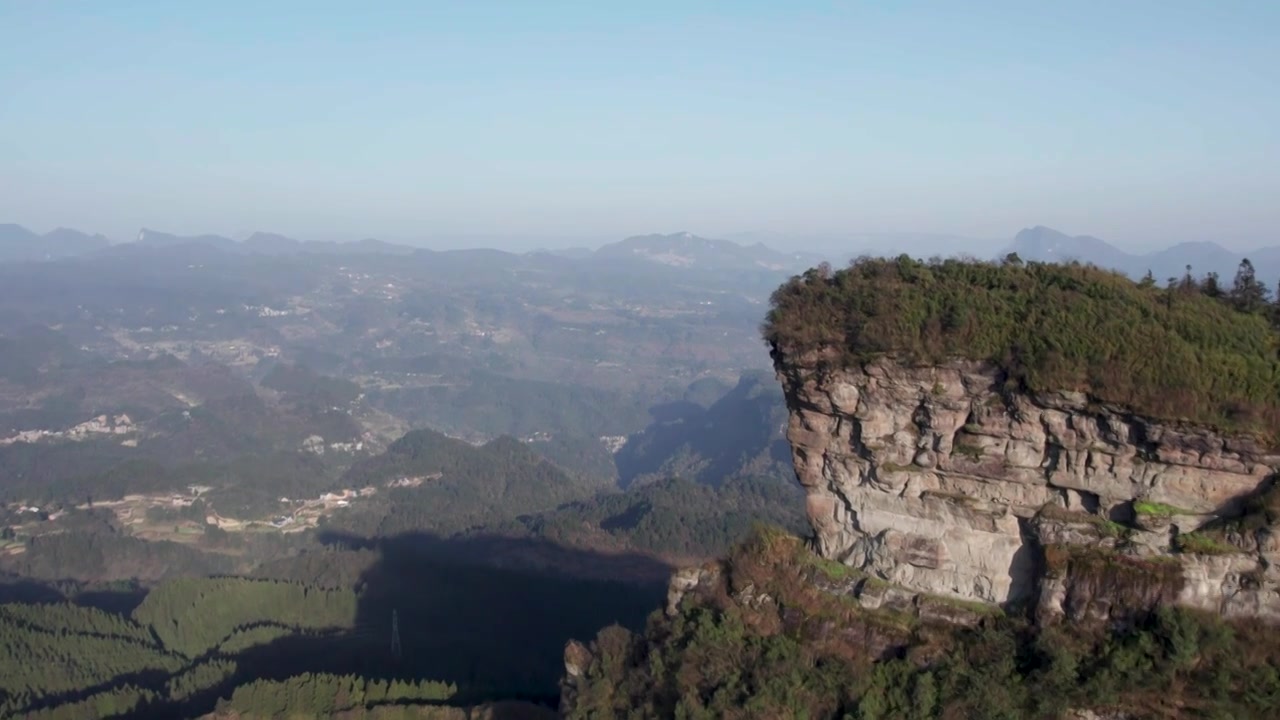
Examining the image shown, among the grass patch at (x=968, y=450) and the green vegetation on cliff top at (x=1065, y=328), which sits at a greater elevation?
the green vegetation on cliff top at (x=1065, y=328)

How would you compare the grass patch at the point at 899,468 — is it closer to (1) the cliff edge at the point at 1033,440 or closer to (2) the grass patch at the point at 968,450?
(1) the cliff edge at the point at 1033,440

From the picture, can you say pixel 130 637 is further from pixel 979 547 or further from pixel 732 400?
pixel 732 400

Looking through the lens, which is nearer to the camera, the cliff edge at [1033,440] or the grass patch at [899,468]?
the cliff edge at [1033,440]

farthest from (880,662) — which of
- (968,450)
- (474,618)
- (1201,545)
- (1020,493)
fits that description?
(474,618)

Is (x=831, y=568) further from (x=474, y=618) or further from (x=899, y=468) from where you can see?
(x=474, y=618)

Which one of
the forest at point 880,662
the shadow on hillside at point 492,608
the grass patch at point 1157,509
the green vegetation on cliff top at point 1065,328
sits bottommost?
the shadow on hillside at point 492,608

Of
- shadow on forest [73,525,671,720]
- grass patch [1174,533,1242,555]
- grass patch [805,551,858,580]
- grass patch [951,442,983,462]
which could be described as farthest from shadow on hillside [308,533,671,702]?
grass patch [1174,533,1242,555]

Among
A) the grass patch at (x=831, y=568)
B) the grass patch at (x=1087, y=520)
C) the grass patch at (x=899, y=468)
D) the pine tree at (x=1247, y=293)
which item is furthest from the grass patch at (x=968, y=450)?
the pine tree at (x=1247, y=293)
